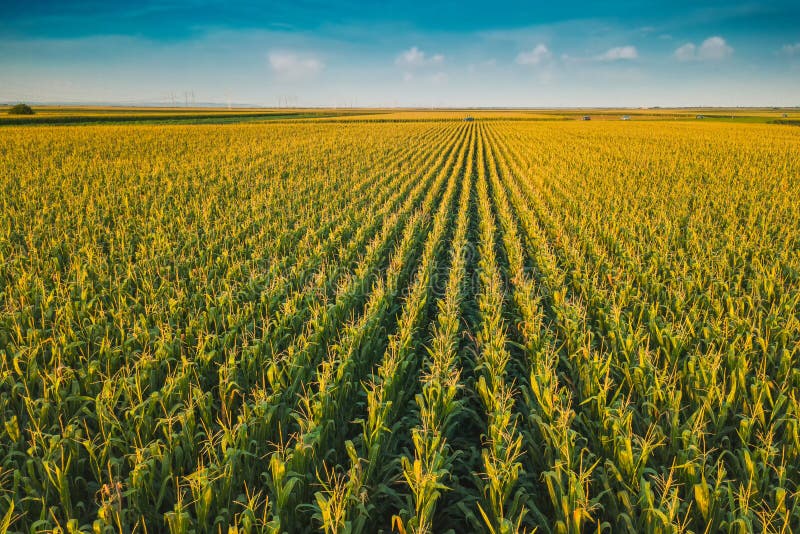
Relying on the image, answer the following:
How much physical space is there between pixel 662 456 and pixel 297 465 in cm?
290

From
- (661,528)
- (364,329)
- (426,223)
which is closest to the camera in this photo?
(661,528)

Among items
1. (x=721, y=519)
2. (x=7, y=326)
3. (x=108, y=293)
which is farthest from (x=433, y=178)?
(x=721, y=519)

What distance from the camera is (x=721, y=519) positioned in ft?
9.27

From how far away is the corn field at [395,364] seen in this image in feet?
9.71

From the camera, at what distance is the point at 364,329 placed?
200 inches

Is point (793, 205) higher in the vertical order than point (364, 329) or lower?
higher

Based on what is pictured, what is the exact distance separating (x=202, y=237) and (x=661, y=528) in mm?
9121

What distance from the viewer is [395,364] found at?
4145 millimetres

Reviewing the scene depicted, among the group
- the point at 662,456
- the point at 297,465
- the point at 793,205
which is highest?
the point at 793,205

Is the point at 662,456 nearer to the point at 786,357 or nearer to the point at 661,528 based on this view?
the point at 661,528

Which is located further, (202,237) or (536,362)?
(202,237)

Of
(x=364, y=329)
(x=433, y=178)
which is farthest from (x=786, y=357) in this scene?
(x=433, y=178)

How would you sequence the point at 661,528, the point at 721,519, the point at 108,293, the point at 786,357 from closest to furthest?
1. the point at 661,528
2. the point at 721,519
3. the point at 786,357
4. the point at 108,293

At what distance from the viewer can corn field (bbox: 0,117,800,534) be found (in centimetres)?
296
